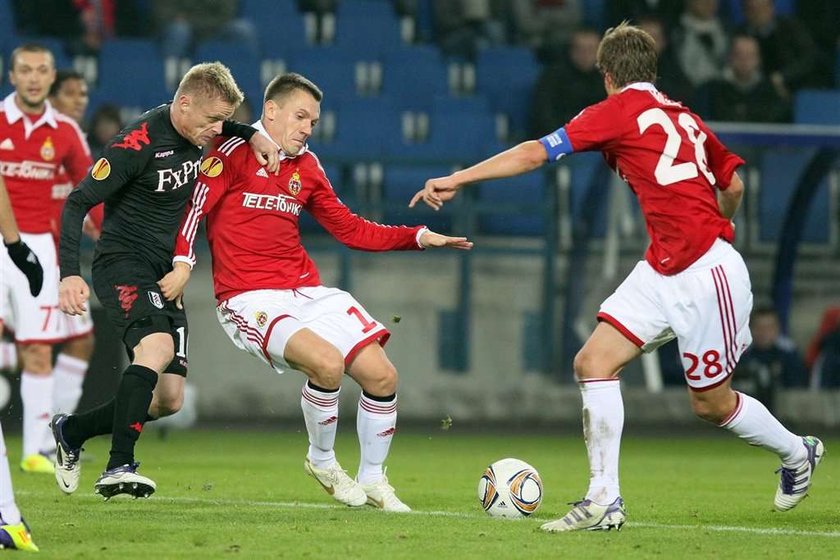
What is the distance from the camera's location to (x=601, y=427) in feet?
20.3

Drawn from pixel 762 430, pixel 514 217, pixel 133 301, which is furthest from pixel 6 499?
pixel 514 217

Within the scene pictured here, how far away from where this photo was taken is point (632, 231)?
44.0 ft

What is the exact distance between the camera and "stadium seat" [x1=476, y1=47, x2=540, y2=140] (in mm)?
16062

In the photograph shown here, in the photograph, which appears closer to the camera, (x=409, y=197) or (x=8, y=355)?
(x=8, y=355)

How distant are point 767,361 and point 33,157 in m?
7.00

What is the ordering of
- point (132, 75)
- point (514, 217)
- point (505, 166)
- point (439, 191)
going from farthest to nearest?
point (132, 75), point (514, 217), point (439, 191), point (505, 166)

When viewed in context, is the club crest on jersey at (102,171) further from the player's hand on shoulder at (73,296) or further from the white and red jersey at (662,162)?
the white and red jersey at (662,162)

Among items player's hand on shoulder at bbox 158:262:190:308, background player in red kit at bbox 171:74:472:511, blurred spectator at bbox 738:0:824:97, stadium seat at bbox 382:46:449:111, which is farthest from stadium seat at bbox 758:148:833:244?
player's hand on shoulder at bbox 158:262:190:308

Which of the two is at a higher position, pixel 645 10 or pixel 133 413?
pixel 645 10

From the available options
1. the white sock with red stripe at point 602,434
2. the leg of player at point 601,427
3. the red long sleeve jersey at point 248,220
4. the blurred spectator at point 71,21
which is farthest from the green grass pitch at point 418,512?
the blurred spectator at point 71,21

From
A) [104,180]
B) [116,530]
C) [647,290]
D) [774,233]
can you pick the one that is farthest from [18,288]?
[774,233]

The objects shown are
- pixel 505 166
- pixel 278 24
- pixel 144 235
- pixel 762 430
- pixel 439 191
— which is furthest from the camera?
pixel 278 24

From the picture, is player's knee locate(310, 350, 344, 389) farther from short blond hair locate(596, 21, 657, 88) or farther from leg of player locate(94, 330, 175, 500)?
short blond hair locate(596, 21, 657, 88)

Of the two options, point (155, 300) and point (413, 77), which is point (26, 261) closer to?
point (155, 300)
